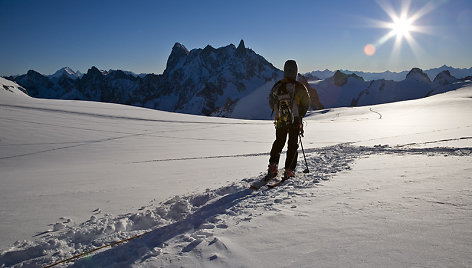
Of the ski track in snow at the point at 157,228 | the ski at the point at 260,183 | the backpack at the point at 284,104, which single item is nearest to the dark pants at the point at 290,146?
the backpack at the point at 284,104

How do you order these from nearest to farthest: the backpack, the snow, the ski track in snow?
the snow, the ski track in snow, the backpack

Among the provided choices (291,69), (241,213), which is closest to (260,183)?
(241,213)

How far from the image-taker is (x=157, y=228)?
3273mm

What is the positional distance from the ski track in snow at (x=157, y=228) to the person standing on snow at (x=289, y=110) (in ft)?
2.52

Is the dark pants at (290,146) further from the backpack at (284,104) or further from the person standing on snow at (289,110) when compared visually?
the backpack at (284,104)

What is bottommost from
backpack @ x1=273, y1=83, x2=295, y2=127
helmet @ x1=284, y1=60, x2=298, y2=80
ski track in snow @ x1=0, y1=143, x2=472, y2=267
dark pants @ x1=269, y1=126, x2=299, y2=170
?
ski track in snow @ x1=0, y1=143, x2=472, y2=267

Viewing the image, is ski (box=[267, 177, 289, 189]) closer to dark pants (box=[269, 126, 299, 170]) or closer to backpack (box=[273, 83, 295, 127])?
dark pants (box=[269, 126, 299, 170])

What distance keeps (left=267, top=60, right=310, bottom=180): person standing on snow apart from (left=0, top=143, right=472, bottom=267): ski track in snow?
0.77 m

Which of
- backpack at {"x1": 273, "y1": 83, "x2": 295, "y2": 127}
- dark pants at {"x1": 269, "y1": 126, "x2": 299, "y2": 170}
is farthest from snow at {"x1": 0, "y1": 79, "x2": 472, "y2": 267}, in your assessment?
backpack at {"x1": 273, "y1": 83, "x2": 295, "y2": 127}

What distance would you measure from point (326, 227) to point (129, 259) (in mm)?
2003

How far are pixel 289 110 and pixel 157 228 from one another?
343 cm

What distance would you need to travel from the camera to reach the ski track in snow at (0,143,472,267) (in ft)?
8.54

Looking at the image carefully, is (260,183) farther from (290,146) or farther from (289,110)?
(289,110)

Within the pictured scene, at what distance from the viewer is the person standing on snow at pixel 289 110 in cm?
534
